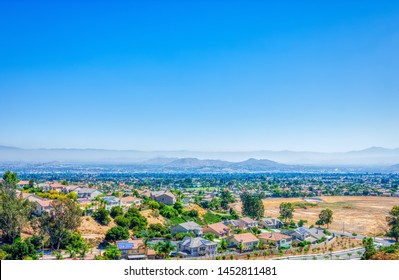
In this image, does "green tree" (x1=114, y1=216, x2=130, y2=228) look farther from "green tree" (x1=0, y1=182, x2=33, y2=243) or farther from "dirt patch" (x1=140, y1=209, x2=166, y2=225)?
"green tree" (x1=0, y1=182, x2=33, y2=243)

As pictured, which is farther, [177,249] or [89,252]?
[177,249]

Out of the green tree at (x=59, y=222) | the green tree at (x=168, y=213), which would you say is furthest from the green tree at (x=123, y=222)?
the green tree at (x=168, y=213)

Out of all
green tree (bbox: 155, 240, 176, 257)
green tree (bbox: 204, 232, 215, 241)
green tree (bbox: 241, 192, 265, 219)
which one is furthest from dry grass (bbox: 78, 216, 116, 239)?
green tree (bbox: 241, 192, 265, 219)
